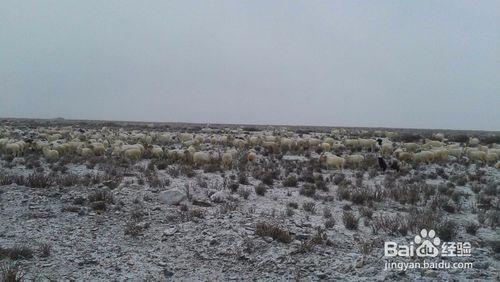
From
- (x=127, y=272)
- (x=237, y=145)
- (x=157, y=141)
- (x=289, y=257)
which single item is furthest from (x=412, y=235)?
(x=157, y=141)

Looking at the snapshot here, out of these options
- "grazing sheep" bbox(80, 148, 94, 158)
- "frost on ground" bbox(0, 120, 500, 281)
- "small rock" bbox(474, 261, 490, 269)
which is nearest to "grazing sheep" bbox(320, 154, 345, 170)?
"frost on ground" bbox(0, 120, 500, 281)

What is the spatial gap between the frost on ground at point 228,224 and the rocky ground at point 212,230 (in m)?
0.03

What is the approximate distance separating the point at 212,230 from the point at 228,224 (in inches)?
18.0

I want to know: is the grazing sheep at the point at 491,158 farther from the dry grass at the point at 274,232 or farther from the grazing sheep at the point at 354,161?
the dry grass at the point at 274,232

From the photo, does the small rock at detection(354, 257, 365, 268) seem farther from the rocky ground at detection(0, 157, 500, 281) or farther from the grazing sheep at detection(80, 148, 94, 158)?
the grazing sheep at detection(80, 148, 94, 158)

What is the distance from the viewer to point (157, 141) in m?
28.3

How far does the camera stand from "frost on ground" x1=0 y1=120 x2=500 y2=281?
6949mm

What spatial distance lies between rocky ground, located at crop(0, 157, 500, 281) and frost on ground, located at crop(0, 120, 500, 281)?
3cm

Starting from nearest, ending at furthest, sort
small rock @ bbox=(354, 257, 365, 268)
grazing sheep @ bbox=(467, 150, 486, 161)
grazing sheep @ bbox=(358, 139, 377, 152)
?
1. small rock @ bbox=(354, 257, 365, 268)
2. grazing sheep @ bbox=(467, 150, 486, 161)
3. grazing sheep @ bbox=(358, 139, 377, 152)

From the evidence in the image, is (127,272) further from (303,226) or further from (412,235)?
(412,235)

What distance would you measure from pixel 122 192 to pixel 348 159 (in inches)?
422

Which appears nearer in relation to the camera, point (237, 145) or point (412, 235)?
point (412, 235)

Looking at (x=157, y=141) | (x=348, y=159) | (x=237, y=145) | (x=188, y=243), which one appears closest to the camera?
(x=188, y=243)

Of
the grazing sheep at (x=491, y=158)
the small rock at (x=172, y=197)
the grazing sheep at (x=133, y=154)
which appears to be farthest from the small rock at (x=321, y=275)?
the grazing sheep at (x=491, y=158)
